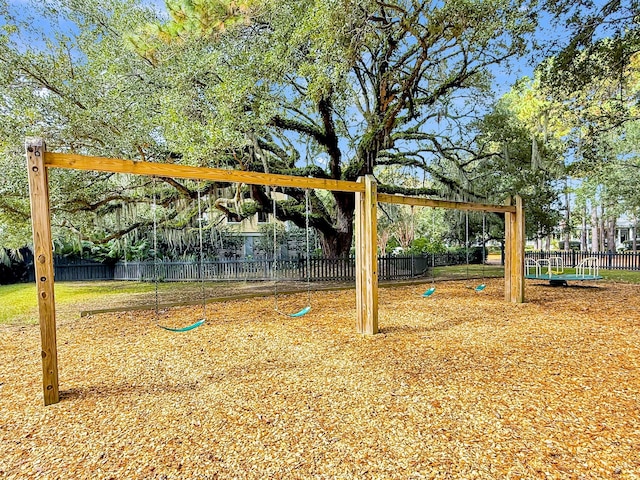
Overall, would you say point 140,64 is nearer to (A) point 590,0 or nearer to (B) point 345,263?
(B) point 345,263

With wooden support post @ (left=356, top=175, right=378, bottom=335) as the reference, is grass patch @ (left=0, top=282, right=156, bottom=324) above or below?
below

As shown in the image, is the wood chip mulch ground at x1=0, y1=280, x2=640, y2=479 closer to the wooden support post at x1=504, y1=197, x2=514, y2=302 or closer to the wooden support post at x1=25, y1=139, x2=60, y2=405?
the wooden support post at x1=25, y1=139, x2=60, y2=405

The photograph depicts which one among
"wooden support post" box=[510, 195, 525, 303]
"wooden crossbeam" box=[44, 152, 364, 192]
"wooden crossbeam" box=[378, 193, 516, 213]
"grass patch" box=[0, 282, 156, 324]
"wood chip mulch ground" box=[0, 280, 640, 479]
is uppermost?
"wooden crossbeam" box=[44, 152, 364, 192]

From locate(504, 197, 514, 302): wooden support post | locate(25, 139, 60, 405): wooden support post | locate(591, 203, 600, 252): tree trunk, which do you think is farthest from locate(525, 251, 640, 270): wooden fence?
locate(25, 139, 60, 405): wooden support post

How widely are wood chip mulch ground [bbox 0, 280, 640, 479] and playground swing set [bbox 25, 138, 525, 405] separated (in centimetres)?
41

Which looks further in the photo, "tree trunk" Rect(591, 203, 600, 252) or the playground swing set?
"tree trunk" Rect(591, 203, 600, 252)

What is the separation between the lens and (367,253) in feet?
15.3

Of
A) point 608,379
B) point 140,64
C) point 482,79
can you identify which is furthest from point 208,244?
point 608,379

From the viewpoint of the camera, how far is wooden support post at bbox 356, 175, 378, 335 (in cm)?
465

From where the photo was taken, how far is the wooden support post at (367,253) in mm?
4652

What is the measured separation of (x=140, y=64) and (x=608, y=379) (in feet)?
29.3

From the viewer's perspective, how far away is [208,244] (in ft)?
52.5

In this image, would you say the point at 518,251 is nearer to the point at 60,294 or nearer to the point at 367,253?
the point at 367,253

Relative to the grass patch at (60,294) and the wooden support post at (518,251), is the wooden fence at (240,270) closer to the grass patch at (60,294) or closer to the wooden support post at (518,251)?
the grass patch at (60,294)
